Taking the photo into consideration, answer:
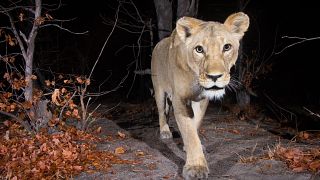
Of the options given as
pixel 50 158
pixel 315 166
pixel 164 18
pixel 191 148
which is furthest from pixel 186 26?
pixel 164 18

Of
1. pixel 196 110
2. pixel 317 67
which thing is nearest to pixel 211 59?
pixel 196 110

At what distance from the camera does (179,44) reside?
5.16 meters

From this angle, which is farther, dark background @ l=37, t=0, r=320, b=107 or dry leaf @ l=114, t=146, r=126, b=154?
dark background @ l=37, t=0, r=320, b=107

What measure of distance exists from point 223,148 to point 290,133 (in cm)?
191

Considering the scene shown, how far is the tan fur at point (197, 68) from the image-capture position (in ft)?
14.6

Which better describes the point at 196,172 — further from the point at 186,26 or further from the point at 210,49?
the point at 186,26

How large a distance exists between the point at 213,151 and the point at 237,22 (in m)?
1.76

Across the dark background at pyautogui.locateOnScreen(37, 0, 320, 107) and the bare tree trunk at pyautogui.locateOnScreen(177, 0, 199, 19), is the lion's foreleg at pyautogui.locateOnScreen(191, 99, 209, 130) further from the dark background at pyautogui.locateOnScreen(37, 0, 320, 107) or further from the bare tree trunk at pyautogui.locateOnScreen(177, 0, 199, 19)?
the dark background at pyautogui.locateOnScreen(37, 0, 320, 107)

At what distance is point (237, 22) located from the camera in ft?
16.4

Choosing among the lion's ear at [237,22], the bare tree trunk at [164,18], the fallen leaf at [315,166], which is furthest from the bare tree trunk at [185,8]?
the fallen leaf at [315,166]

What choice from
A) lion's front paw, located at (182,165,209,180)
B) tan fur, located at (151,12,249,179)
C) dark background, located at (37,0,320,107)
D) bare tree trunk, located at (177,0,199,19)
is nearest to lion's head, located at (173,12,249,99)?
tan fur, located at (151,12,249,179)

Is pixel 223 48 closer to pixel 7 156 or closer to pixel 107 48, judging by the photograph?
pixel 7 156

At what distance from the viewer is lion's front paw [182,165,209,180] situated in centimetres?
445

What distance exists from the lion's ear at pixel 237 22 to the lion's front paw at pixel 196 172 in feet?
5.06
